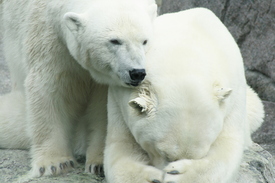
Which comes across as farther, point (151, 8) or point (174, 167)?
point (151, 8)

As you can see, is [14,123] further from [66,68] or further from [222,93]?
[222,93]

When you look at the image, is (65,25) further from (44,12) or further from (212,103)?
(212,103)

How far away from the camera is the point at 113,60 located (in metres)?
3.88

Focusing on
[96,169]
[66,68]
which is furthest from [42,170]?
[66,68]

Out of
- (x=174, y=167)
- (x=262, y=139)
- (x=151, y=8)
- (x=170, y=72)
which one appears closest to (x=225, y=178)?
(x=174, y=167)

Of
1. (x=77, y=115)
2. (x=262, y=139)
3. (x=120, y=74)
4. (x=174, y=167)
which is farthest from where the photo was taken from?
(x=262, y=139)

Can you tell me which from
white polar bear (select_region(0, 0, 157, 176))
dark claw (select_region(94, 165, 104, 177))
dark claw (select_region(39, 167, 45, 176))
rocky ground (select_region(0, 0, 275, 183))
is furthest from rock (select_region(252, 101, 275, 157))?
dark claw (select_region(39, 167, 45, 176))

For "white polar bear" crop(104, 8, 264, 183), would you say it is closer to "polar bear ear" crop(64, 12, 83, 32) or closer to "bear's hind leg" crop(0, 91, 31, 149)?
"polar bear ear" crop(64, 12, 83, 32)

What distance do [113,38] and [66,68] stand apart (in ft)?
2.99

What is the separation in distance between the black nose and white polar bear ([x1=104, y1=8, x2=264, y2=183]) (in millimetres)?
96

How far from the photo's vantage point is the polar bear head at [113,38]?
3.75 m

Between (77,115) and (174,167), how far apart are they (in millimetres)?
1823

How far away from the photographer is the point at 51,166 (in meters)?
4.70

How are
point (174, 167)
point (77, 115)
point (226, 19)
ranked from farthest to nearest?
point (226, 19) → point (77, 115) → point (174, 167)
